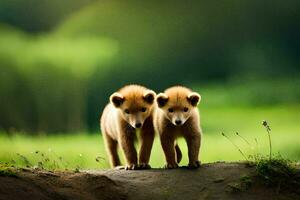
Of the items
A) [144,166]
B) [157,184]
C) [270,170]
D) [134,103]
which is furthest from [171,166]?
[270,170]

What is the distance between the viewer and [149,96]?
8.09m

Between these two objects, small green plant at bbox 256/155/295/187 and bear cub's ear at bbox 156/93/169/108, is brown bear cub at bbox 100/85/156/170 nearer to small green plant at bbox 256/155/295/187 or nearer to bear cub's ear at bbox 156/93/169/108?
bear cub's ear at bbox 156/93/169/108

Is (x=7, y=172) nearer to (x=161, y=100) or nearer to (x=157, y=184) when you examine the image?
Answer: (x=157, y=184)

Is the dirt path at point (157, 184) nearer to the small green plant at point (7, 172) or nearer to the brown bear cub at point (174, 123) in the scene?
the small green plant at point (7, 172)

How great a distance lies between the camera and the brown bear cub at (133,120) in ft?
26.0

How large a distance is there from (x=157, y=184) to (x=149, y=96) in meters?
1.28

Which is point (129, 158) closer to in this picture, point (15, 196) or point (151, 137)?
point (151, 137)

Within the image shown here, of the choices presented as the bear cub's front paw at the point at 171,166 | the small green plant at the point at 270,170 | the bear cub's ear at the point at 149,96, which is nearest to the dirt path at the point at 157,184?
the small green plant at the point at 270,170

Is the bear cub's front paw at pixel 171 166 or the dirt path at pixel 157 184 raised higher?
the bear cub's front paw at pixel 171 166

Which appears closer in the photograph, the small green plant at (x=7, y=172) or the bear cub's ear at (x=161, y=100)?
the small green plant at (x=7, y=172)

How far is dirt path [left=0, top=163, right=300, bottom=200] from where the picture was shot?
262 inches

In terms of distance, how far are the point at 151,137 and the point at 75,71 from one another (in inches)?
279

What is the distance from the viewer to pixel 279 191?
7117mm

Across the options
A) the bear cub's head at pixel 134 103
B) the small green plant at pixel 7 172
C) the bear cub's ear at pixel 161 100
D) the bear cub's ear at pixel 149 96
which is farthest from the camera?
the bear cub's ear at pixel 149 96
